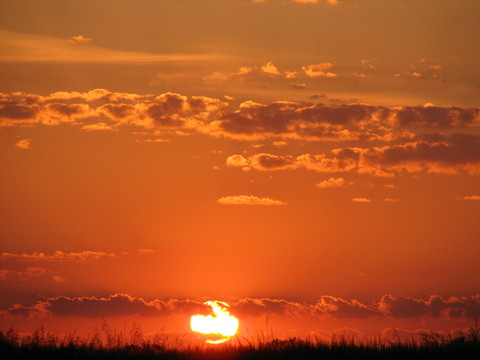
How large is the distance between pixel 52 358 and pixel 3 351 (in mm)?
1506

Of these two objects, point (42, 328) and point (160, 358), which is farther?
point (42, 328)

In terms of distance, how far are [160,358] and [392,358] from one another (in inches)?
255

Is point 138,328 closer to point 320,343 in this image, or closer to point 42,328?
point 42,328

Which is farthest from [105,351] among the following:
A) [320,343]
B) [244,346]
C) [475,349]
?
[475,349]

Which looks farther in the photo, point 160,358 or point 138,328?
point 138,328

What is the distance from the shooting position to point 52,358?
26.6 metres

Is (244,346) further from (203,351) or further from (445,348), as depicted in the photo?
(445,348)

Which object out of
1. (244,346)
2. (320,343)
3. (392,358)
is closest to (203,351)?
(244,346)

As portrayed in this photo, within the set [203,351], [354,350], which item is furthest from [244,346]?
[354,350]

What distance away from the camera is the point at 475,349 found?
2600cm

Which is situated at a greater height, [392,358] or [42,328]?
[42,328]

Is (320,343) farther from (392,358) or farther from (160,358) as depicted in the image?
(160,358)

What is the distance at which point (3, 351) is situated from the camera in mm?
26875

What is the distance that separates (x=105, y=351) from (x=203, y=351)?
9.22ft
